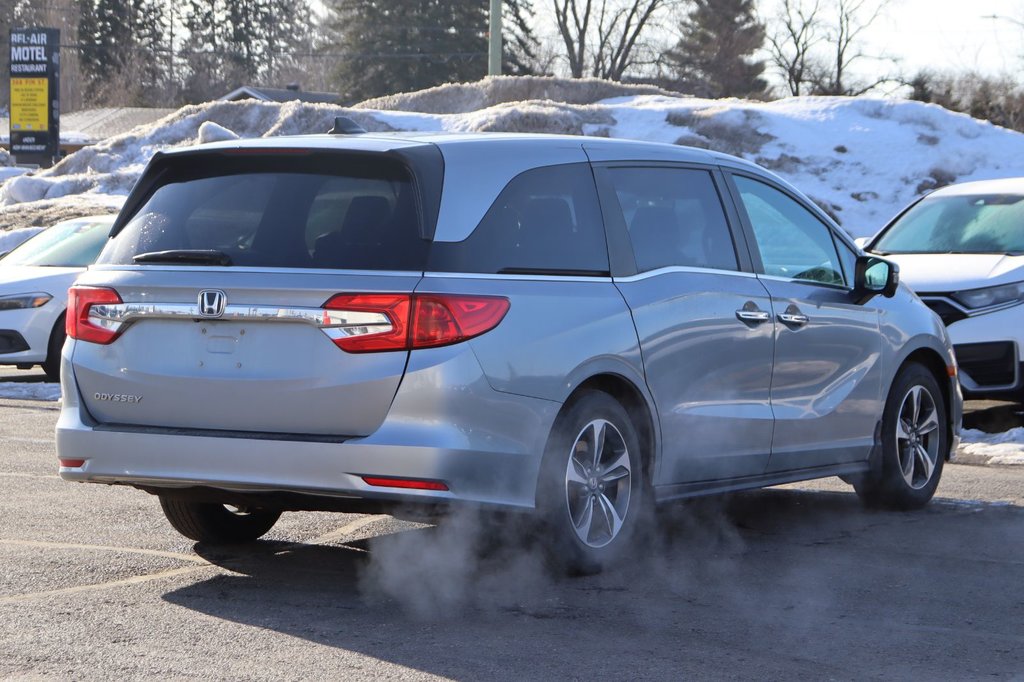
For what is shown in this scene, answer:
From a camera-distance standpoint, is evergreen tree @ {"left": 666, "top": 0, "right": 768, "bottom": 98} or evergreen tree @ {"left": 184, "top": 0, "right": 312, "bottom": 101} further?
evergreen tree @ {"left": 184, "top": 0, "right": 312, "bottom": 101}

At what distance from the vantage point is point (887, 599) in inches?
232

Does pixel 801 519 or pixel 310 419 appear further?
pixel 801 519

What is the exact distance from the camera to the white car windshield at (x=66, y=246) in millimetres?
15156

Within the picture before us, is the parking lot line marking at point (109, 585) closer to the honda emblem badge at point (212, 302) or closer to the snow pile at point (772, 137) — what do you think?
the honda emblem badge at point (212, 302)

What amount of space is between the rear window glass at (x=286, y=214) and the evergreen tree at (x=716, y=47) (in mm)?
74621

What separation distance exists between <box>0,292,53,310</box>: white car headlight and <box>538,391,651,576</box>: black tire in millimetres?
9302

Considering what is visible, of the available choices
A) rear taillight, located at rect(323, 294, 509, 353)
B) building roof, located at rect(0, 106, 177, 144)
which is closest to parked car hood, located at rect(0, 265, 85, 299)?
rear taillight, located at rect(323, 294, 509, 353)

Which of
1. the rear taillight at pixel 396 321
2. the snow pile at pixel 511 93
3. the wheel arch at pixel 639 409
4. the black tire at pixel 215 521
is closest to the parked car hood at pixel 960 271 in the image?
the wheel arch at pixel 639 409

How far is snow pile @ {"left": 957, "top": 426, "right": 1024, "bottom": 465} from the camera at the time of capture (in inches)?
397

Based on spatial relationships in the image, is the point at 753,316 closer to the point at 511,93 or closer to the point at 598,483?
the point at 598,483

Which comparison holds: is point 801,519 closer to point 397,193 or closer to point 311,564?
point 311,564

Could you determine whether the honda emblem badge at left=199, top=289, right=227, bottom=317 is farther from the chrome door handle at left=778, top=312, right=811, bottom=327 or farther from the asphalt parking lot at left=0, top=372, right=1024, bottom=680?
the chrome door handle at left=778, top=312, right=811, bottom=327

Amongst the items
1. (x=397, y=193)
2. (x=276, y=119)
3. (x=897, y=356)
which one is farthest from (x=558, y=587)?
(x=276, y=119)

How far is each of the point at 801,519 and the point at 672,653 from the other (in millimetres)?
2984
